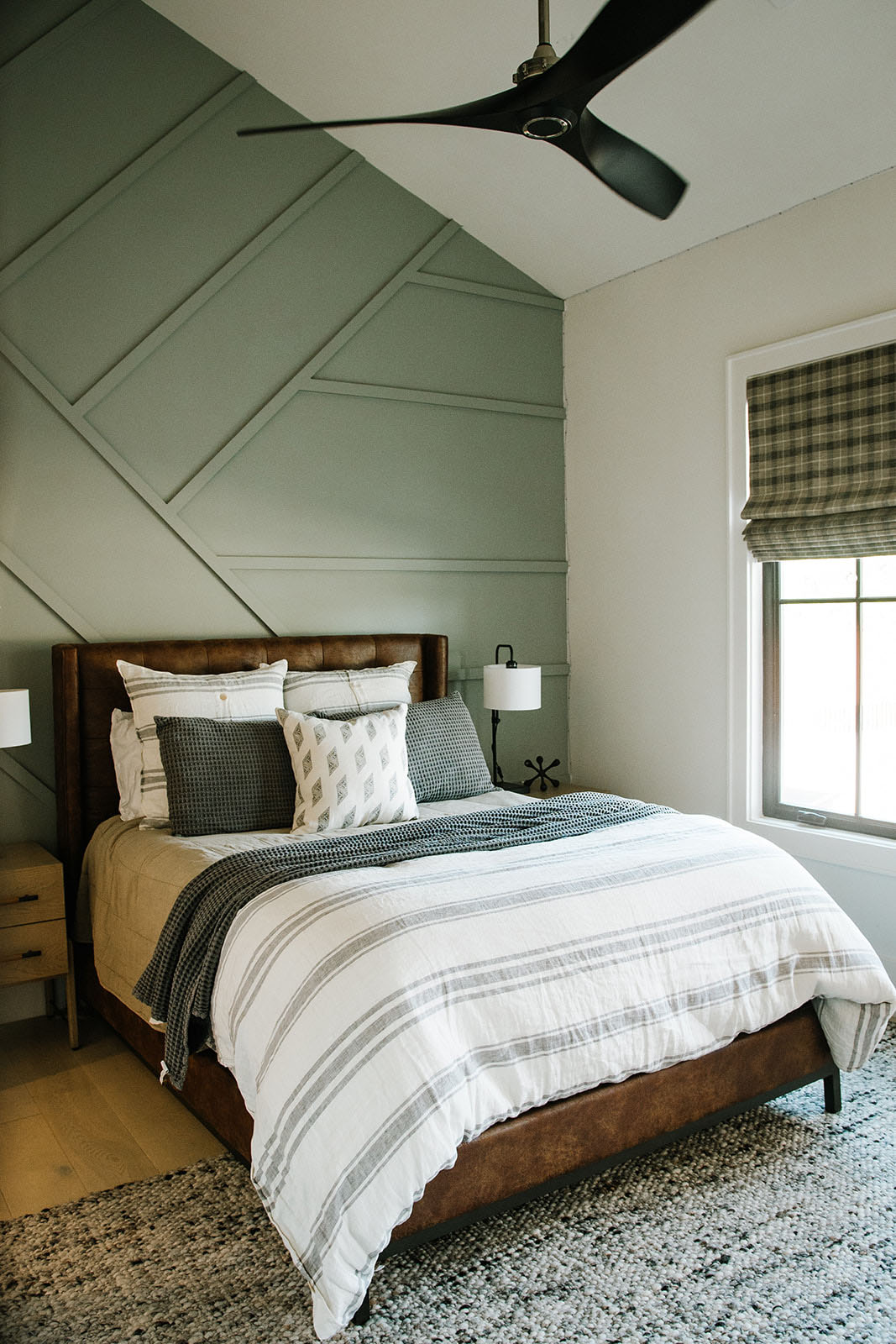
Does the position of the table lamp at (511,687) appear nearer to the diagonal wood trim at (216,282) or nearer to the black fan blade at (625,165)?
the diagonal wood trim at (216,282)

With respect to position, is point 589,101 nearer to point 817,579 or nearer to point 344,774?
point 344,774

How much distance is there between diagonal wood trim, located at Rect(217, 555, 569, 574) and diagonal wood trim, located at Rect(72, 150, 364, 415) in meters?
0.75

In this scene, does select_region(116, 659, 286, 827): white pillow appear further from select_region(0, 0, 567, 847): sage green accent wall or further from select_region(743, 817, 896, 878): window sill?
select_region(743, 817, 896, 878): window sill

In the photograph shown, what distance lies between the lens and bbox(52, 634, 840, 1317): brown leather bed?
2.09 metres

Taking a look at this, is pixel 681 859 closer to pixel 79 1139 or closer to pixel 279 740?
pixel 279 740

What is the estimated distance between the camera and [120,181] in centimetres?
368

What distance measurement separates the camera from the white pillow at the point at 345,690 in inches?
148

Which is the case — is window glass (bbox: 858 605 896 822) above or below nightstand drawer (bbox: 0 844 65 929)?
above

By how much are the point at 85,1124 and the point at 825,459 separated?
319 cm

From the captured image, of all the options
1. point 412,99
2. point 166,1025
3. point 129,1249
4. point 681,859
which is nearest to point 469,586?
point 412,99

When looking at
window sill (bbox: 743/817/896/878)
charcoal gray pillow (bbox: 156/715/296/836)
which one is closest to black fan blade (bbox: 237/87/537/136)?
charcoal gray pillow (bbox: 156/715/296/836)

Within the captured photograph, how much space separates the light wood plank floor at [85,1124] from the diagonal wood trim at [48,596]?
A: 54.2 inches

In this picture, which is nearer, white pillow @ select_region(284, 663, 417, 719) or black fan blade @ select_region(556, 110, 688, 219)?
black fan blade @ select_region(556, 110, 688, 219)

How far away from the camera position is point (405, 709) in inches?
143
